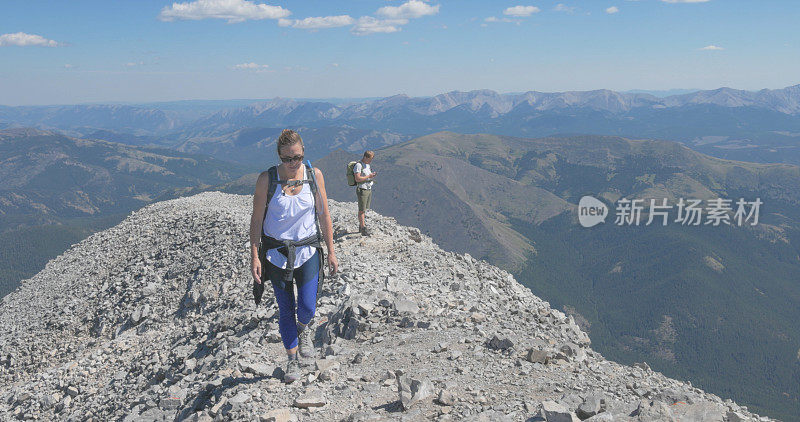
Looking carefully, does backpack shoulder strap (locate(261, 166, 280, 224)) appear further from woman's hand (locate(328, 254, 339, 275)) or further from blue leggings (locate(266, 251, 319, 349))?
woman's hand (locate(328, 254, 339, 275))

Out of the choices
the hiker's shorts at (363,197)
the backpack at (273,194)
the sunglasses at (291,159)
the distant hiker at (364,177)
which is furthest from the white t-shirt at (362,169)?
the sunglasses at (291,159)

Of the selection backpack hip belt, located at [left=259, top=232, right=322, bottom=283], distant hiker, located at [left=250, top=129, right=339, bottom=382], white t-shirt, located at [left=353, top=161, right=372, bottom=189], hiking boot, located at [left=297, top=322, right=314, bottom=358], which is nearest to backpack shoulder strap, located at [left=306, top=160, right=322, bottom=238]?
distant hiker, located at [left=250, top=129, right=339, bottom=382]

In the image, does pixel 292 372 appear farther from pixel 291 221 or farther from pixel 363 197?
pixel 363 197

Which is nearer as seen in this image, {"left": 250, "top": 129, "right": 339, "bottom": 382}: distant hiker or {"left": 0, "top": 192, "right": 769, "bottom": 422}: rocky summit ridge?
{"left": 250, "top": 129, "right": 339, "bottom": 382}: distant hiker

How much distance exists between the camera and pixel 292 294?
8.98m

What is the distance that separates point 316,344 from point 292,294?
4.16 meters

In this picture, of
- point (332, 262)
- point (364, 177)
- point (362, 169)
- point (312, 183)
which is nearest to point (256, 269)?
point (332, 262)

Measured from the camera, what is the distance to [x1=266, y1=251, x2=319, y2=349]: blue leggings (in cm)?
872

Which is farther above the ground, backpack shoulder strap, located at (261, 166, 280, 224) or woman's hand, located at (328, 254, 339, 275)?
backpack shoulder strap, located at (261, 166, 280, 224)

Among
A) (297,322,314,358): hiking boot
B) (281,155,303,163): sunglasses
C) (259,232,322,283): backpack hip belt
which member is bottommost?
(297,322,314,358): hiking boot

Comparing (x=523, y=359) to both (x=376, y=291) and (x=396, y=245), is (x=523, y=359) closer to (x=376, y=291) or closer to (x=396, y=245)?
(x=376, y=291)

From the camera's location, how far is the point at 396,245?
2194cm

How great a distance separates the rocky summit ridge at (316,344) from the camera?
8.45 meters

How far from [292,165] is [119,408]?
9.35m
